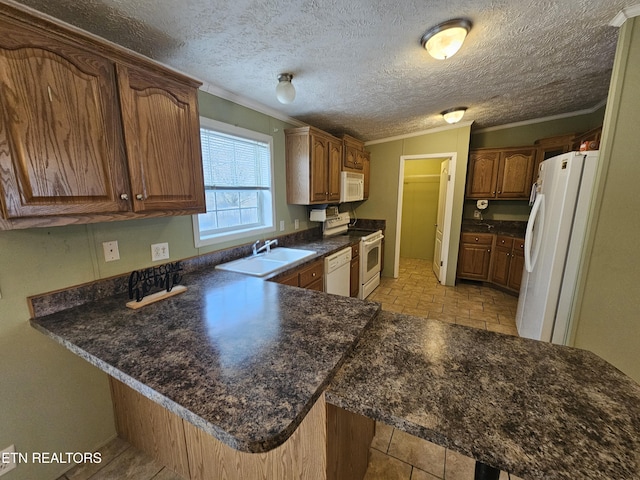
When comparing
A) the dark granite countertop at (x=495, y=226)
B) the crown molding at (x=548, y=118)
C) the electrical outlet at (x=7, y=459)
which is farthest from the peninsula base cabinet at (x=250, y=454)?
the crown molding at (x=548, y=118)

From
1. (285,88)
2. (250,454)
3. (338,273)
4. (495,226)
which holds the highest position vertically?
(285,88)

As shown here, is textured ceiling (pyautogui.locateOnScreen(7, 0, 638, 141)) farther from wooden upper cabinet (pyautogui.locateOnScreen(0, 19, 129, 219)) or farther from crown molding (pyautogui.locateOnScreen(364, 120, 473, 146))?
crown molding (pyautogui.locateOnScreen(364, 120, 473, 146))

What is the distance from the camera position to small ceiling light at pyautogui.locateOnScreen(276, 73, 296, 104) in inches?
70.2

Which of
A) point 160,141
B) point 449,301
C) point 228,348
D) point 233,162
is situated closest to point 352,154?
point 233,162

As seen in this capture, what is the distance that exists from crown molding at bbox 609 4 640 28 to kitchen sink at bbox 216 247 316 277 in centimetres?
247

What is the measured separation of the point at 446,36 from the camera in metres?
1.41

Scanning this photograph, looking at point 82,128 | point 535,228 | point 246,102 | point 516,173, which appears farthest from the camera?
point 516,173

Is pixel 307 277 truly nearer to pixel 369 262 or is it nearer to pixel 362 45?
pixel 369 262

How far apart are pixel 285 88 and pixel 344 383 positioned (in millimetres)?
1823

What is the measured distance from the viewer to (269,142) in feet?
8.48

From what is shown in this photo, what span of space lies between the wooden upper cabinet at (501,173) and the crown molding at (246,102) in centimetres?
288

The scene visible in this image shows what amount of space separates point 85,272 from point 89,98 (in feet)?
2.86

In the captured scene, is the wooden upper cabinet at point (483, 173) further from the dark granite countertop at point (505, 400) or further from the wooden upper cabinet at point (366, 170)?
the dark granite countertop at point (505, 400)

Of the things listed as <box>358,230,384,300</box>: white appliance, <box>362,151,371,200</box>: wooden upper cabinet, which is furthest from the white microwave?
<box>358,230,384,300</box>: white appliance
